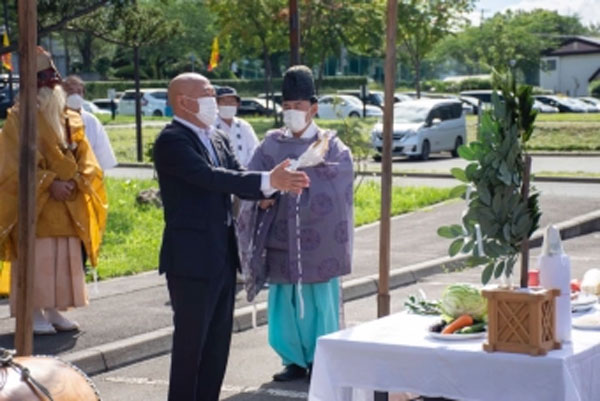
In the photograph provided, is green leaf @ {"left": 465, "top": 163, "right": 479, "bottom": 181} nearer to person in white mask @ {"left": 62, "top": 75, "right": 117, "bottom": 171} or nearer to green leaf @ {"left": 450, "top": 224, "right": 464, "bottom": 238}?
green leaf @ {"left": 450, "top": 224, "right": 464, "bottom": 238}

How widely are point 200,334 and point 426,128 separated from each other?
2569 centimetres

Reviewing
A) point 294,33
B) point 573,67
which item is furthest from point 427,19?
point 573,67

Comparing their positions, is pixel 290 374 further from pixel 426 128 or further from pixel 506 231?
pixel 426 128

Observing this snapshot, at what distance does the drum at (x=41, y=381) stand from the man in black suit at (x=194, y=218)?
1.95 m

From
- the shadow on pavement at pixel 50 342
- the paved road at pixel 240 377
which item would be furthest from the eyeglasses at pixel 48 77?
the paved road at pixel 240 377

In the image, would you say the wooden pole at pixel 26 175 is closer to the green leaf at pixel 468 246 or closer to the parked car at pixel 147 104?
the green leaf at pixel 468 246

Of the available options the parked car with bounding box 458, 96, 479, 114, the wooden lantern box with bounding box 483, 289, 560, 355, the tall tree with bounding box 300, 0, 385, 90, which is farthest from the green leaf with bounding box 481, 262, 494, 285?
the tall tree with bounding box 300, 0, 385, 90

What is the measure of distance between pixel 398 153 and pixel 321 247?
78.8 ft

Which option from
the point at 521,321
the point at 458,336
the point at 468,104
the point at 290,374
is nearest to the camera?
the point at 521,321

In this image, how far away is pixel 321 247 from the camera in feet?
26.8

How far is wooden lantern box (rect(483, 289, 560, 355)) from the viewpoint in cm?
505

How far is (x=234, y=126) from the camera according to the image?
11.4 meters

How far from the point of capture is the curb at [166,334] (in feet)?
29.0

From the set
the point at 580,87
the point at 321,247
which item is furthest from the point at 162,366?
the point at 580,87
